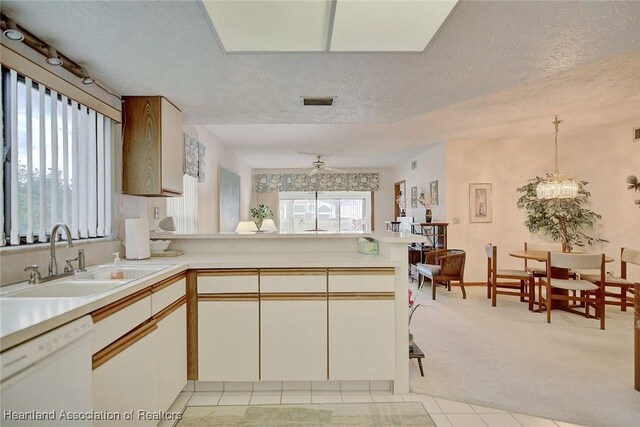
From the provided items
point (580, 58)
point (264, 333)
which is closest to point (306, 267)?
point (264, 333)

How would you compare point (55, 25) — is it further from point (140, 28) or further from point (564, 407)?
point (564, 407)

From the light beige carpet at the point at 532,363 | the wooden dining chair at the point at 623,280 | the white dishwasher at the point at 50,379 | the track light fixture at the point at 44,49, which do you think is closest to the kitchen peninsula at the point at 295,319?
the light beige carpet at the point at 532,363

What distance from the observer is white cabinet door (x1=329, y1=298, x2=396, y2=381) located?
6.73 ft

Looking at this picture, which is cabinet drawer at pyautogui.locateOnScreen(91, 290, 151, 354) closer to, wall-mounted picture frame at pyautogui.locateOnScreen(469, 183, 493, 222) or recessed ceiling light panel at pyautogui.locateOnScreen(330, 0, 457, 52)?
recessed ceiling light panel at pyautogui.locateOnScreen(330, 0, 457, 52)

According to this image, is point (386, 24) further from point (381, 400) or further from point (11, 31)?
point (381, 400)

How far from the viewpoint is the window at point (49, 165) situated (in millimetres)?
1507

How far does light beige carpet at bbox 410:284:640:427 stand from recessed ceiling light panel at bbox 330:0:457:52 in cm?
221

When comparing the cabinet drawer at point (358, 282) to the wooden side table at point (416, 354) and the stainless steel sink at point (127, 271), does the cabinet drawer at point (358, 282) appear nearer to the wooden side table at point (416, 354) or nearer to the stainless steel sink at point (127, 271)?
the wooden side table at point (416, 354)

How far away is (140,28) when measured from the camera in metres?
1.50

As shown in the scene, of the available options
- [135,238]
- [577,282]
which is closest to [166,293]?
[135,238]

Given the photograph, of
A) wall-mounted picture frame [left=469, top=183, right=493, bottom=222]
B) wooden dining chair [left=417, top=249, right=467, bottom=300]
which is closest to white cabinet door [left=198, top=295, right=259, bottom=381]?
wooden dining chair [left=417, top=249, right=467, bottom=300]

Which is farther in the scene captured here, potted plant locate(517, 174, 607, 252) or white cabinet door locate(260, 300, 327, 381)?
potted plant locate(517, 174, 607, 252)

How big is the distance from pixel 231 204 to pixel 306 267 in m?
4.05

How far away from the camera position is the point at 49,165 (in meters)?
1.72
